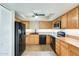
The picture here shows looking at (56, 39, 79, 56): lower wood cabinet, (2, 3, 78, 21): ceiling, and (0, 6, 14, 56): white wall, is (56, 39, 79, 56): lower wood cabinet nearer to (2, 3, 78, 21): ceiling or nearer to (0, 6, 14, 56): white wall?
(2, 3, 78, 21): ceiling

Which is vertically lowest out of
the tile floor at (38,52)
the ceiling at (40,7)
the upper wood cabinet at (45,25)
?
the tile floor at (38,52)

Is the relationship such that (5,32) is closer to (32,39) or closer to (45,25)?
(32,39)

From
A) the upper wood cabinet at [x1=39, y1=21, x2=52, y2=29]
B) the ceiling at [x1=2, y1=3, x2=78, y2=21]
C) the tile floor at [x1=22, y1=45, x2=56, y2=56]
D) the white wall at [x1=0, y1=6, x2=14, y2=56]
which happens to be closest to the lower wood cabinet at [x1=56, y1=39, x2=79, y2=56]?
the ceiling at [x1=2, y1=3, x2=78, y2=21]

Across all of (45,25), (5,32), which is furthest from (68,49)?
(45,25)

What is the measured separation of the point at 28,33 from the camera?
10828mm

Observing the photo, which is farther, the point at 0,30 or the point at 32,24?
the point at 32,24

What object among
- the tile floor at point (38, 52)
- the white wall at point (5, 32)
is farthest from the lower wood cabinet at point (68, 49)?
the white wall at point (5, 32)

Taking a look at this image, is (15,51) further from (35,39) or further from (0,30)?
(35,39)

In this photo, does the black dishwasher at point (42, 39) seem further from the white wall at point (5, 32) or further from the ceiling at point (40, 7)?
the white wall at point (5, 32)

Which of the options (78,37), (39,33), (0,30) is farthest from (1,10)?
(39,33)

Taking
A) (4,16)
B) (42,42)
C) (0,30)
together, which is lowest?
(42,42)

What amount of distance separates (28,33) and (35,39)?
1128 millimetres

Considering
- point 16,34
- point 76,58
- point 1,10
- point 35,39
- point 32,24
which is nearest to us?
point 76,58

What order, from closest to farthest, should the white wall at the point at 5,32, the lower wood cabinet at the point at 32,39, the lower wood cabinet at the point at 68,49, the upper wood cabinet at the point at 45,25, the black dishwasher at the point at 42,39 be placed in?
the lower wood cabinet at the point at 68,49 < the white wall at the point at 5,32 < the lower wood cabinet at the point at 32,39 < the black dishwasher at the point at 42,39 < the upper wood cabinet at the point at 45,25
